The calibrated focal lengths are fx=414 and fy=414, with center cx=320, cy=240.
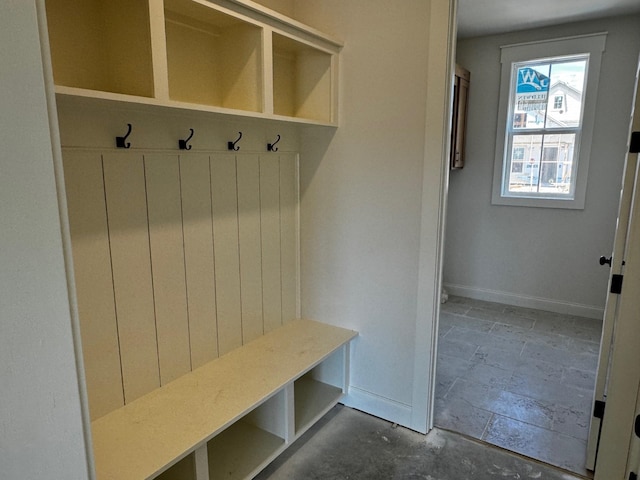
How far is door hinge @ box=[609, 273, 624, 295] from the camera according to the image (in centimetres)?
176

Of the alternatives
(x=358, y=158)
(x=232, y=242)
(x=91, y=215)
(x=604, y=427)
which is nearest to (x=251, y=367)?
(x=232, y=242)

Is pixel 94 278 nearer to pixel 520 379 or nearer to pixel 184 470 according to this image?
pixel 184 470

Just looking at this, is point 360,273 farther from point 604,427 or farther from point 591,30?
point 591,30

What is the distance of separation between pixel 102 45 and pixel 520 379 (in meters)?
3.02

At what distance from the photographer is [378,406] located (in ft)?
7.84

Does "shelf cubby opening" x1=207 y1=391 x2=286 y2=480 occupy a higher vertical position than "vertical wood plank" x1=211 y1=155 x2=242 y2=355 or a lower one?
lower

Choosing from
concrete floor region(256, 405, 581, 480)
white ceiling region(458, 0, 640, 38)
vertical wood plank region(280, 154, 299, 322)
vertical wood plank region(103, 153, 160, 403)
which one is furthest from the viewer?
white ceiling region(458, 0, 640, 38)

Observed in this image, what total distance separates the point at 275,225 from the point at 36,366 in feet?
5.55

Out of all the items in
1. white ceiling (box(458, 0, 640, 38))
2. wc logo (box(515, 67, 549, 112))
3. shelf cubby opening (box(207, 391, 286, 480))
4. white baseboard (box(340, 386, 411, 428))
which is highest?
white ceiling (box(458, 0, 640, 38))

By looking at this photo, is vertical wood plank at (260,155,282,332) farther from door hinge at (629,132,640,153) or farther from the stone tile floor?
door hinge at (629,132,640,153)

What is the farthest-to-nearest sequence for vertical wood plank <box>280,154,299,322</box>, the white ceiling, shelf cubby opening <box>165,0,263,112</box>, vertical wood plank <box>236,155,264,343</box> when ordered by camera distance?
1. the white ceiling
2. vertical wood plank <box>280,154,299,322</box>
3. vertical wood plank <box>236,155,264,343</box>
4. shelf cubby opening <box>165,0,263,112</box>

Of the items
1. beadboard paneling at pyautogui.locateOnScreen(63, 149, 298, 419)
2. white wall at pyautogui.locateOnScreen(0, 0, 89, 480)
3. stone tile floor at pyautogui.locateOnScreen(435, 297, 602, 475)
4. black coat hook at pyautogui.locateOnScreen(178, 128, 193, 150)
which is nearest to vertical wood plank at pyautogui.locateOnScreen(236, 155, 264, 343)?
beadboard paneling at pyautogui.locateOnScreen(63, 149, 298, 419)

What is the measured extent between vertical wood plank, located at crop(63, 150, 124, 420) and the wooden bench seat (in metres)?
0.12

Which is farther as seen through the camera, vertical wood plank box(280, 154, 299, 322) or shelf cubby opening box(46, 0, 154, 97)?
vertical wood plank box(280, 154, 299, 322)
